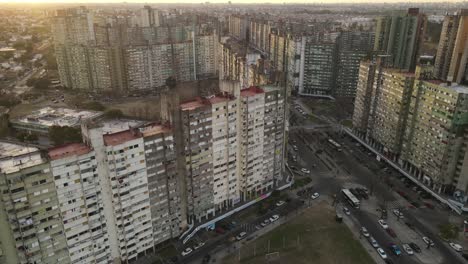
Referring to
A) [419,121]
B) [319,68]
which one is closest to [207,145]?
[419,121]

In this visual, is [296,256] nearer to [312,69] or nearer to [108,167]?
[108,167]

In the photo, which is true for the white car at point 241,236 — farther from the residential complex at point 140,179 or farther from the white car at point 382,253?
the white car at point 382,253

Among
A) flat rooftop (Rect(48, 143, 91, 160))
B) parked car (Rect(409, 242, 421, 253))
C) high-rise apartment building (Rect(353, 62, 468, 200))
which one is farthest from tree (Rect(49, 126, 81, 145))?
parked car (Rect(409, 242, 421, 253))

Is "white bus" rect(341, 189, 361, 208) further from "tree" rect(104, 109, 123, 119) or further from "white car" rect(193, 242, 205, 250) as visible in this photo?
"tree" rect(104, 109, 123, 119)

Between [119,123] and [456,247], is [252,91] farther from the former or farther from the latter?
[119,123]

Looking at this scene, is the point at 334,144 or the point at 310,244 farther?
the point at 334,144

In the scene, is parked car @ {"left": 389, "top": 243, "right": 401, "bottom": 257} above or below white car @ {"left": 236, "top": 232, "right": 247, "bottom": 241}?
above
